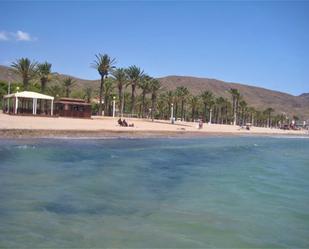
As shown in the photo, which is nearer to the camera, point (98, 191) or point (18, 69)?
point (98, 191)

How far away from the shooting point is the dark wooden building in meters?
63.9

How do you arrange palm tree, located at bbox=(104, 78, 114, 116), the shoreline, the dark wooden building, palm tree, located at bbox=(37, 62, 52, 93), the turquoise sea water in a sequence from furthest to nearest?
palm tree, located at bbox=(104, 78, 114, 116)
palm tree, located at bbox=(37, 62, 52, 93)
the dark wooden building
the shoreline
the turquoise sea water

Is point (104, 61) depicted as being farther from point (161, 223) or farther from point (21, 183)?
point (161, 223)

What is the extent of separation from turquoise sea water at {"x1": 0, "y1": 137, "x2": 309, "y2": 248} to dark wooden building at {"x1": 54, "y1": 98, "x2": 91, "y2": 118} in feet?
136

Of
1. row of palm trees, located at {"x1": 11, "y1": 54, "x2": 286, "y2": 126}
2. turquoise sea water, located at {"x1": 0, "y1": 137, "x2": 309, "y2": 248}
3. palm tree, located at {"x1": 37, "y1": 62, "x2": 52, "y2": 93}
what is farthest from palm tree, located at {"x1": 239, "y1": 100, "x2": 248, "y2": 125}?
turquoise sea water, located at {"x1": 0, "y1": 137, "x2": 309, "y2": 248}

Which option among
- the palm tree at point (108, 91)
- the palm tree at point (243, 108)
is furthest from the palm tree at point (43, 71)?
the palm tree at point (243, 108)

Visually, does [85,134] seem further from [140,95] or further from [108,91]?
[140,95]

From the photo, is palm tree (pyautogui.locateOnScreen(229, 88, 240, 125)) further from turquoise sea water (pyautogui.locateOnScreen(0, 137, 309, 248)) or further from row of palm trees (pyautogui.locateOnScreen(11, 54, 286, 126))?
turquoise sea water (pyautogui.locateOnScreen(0, 137, 309, 248))

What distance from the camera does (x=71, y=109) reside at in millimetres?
64438

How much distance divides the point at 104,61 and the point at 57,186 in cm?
6263

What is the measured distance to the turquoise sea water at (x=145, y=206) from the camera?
9555 mm

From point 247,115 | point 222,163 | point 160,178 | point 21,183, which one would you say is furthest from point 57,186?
point 247,115

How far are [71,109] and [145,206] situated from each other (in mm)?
52885

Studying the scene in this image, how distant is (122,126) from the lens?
56156 mm
